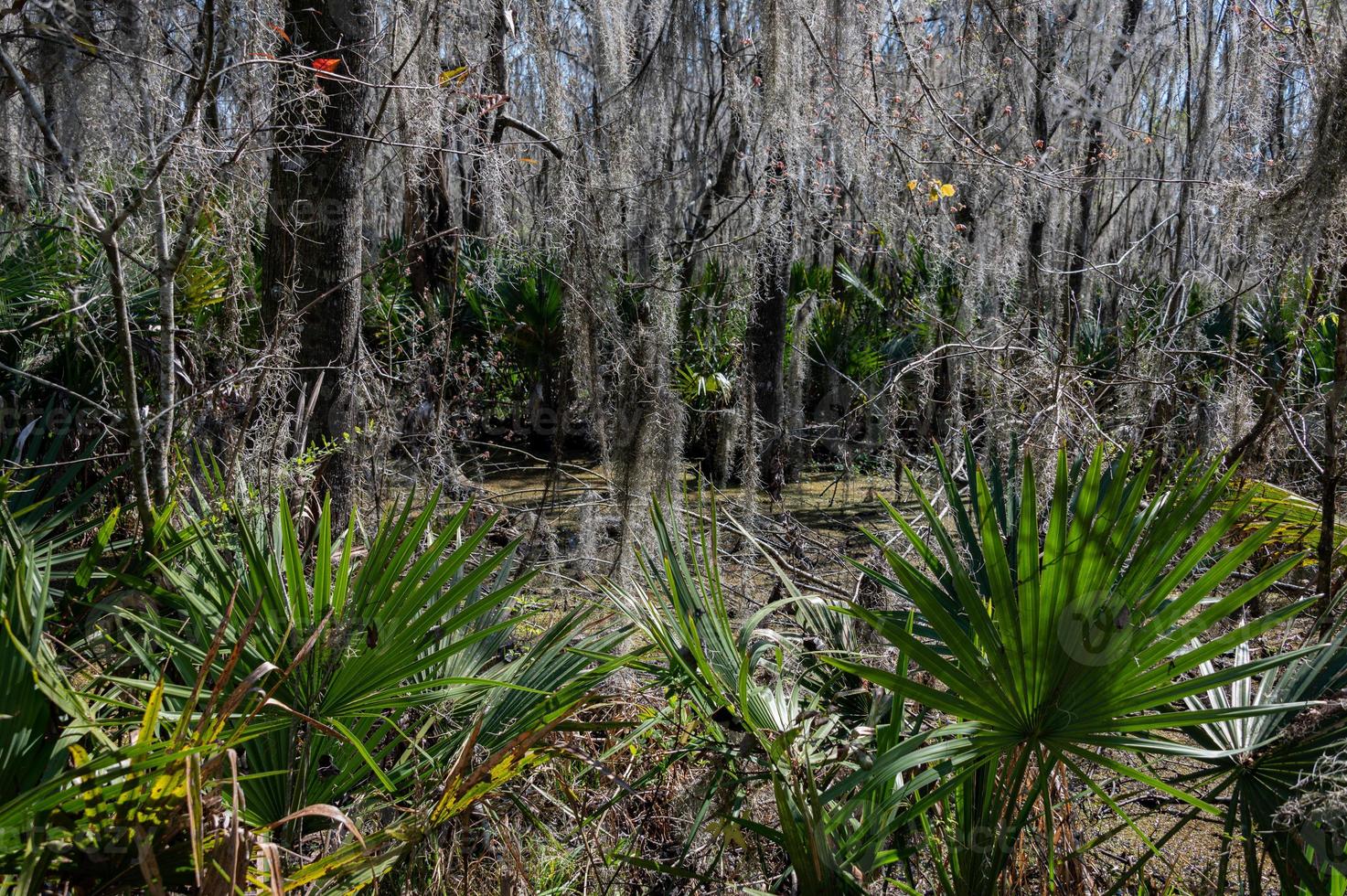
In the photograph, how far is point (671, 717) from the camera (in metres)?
2.92

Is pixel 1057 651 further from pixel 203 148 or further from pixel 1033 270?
pixel 1033 270

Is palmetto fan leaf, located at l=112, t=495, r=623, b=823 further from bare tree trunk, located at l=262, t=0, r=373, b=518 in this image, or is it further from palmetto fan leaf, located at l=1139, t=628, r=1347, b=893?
bare tree trunk, located at l=262, t=0, r=373, b=518

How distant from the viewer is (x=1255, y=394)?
16.8 feet

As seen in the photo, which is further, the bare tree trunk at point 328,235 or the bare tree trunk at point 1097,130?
the bare tree trunk at point 1097,130

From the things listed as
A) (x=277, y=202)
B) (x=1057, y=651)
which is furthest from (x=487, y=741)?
(x=277, y=202)

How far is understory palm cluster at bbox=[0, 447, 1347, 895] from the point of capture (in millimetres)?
1601

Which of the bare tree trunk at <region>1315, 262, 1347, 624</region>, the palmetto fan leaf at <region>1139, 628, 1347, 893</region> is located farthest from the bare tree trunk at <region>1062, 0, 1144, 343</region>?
the palmetto fan leaf at <region>1139, 628, 1347, 893</region>

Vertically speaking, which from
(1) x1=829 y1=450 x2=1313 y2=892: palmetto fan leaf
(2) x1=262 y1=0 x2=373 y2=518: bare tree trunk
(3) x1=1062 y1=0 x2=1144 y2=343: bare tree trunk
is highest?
(3) x1=1062 y1=0 x2=1144 y2=343: bare tree trunk

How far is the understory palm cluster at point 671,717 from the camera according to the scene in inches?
63.0

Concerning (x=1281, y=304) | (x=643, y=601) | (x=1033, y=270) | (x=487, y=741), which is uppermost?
(x=1033, y=270)

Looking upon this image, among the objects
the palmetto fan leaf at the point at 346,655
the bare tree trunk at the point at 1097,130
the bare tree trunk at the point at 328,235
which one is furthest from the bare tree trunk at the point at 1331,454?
the bare tree trunk at the point at 328,235

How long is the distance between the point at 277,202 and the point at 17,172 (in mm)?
907

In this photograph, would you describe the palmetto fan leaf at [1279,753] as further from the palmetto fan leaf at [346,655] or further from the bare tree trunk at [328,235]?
the bare tree trunk at [328,235]

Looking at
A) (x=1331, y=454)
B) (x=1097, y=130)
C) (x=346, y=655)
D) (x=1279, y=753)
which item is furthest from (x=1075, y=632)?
(x=1097, y=130)
